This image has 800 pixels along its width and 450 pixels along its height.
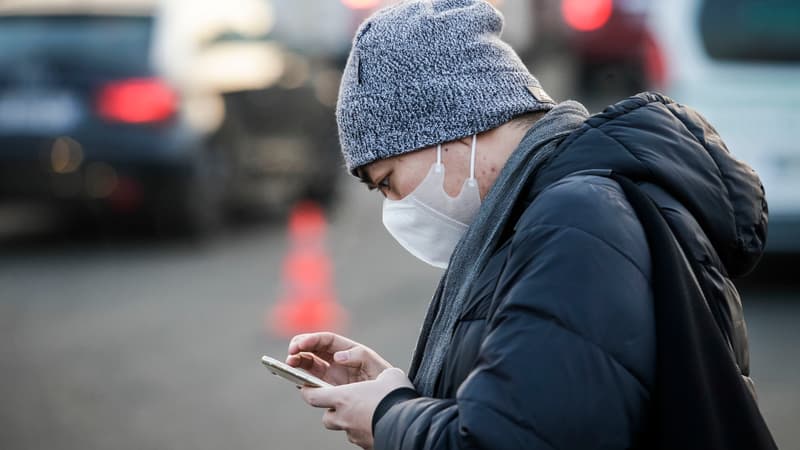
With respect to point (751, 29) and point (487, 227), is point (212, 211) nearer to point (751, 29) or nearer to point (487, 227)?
point (751, 29)

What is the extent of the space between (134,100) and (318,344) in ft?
23.4

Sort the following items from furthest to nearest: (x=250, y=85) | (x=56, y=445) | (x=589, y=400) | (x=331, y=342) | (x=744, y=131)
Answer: (x=250, y=85), (x=744, y=131), (x=56, y=445), (x=331, y=342), (x=589, y=400)

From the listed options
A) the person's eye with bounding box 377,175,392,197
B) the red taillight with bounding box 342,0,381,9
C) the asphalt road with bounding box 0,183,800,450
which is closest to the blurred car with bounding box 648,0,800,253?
the asphalt road with bounding box 0,183,800,450

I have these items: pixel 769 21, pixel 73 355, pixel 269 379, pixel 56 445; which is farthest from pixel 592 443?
pixel 769 21

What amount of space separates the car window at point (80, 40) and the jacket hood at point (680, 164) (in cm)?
759

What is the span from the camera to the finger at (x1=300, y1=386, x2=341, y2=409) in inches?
77.1

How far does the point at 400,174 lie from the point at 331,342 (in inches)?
14.0

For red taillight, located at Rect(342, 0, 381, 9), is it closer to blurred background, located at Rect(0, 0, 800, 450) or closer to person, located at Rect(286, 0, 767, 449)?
blurred background, located at Rect(0, 0, 800, 450)

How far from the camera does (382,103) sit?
205 cm

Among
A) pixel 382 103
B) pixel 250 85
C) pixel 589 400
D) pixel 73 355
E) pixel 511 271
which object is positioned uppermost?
pixel 382 103

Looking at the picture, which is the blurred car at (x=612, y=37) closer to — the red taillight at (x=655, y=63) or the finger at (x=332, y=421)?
the red taillight at (x=655, y=63)

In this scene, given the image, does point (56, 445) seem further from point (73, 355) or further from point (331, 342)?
point (331, 342)

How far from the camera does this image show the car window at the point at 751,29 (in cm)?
732

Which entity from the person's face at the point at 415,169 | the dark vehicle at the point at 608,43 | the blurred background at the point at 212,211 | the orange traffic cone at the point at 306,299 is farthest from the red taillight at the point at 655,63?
the person's face at the point at 415,169
